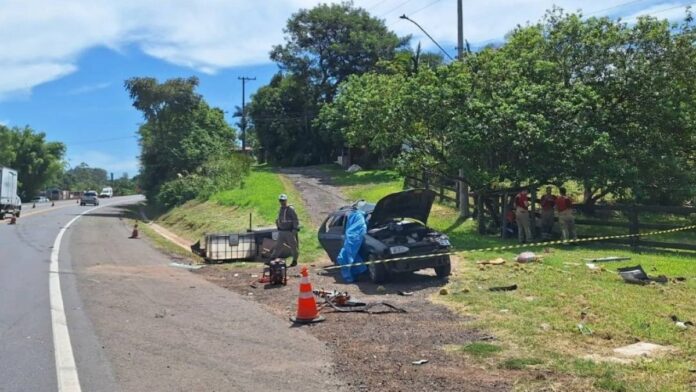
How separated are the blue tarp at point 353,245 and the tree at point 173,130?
3636 centimetres

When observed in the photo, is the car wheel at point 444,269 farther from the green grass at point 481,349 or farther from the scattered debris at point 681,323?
the green grass at point 481,349

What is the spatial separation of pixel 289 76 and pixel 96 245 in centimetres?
4738

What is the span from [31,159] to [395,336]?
93821 millimetres

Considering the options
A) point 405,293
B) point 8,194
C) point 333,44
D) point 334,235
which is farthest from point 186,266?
point 333,44

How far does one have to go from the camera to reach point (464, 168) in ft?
65.4

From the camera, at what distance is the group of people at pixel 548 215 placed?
17.5 m

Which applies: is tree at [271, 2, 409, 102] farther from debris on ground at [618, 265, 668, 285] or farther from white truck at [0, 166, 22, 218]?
debris on ground at [618, 265, 668, 285]

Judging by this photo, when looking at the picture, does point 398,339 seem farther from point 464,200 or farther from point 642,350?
point 464,200

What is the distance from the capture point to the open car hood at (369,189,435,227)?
1234 cm

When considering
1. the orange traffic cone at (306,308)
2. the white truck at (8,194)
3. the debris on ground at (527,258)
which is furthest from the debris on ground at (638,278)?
the white truck at (8,194)

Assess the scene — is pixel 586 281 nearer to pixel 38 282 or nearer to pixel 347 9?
pixel 38 282

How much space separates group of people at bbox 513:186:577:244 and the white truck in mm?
31353

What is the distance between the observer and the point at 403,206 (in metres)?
12.5

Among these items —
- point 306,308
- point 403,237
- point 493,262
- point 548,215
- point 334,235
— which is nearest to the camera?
point 306,308
